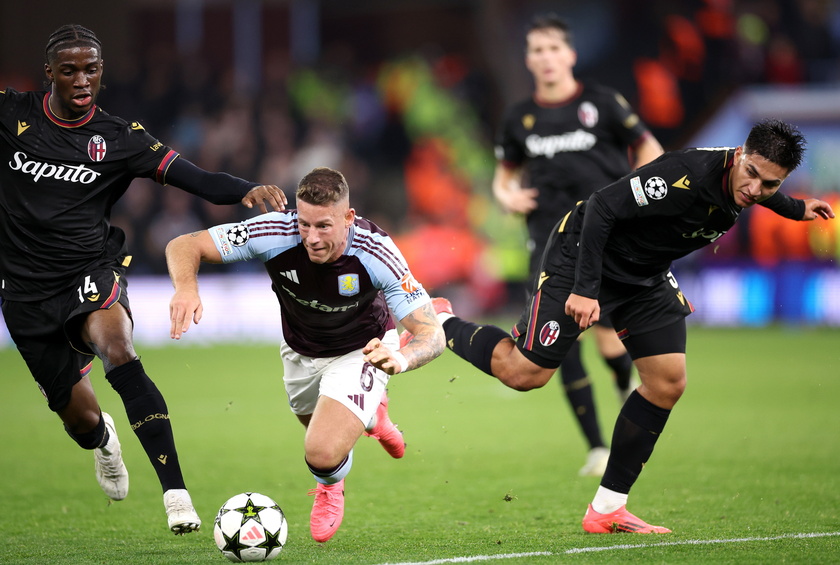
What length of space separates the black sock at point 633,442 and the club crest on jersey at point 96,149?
294 centimetres

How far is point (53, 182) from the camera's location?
5535 millimetres

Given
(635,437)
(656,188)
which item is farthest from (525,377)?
(656,188)

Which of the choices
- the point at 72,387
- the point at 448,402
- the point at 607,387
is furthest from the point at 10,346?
the point at 72,387

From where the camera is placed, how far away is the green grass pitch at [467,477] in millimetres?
5203

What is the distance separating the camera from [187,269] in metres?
→ 5.23

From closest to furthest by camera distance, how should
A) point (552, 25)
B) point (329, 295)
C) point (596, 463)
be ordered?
point (329, 295)
point (596, 463)
point (552, 25)

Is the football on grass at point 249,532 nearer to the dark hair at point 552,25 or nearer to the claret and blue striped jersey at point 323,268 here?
the claret and blue striped jersey at point 323,268

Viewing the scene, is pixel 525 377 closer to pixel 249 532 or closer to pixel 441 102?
pixel 249 532

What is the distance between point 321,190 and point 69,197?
134cm

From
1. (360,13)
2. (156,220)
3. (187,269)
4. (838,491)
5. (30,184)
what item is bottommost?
(838,491)

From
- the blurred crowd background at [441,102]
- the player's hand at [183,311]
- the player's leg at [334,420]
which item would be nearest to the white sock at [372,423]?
the player's leg at [334,420]

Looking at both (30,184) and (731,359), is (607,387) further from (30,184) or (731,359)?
(30,184)

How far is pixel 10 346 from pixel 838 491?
41.1 feet

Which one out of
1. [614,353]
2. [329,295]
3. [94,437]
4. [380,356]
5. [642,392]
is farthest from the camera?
[614,353]
